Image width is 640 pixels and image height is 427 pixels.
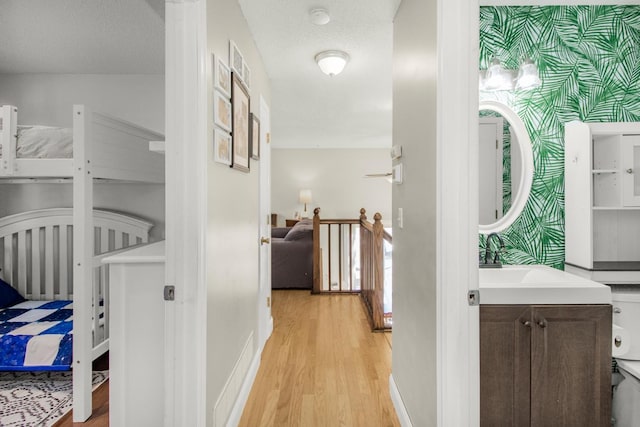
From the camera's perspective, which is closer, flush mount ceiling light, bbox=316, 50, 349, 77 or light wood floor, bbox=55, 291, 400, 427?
light wood floor, bbox=55, 291, 400, 427

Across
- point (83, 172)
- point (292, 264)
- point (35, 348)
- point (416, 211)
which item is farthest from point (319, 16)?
point (292, 264)

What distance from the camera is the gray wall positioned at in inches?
53.6

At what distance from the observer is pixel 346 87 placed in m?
3.61

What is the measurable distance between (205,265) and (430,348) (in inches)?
37.4

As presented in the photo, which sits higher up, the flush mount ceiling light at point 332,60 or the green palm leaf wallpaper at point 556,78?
the flush mount ceiling light at point 332,60

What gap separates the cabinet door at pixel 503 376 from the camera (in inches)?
59.5

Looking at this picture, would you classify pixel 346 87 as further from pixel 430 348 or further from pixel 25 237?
pixel 25 237

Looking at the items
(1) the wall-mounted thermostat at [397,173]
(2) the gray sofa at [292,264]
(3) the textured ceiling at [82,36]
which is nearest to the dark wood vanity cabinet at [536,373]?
(1) the wall-mounted thermostat at [397,173]

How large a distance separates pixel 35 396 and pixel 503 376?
268 cm

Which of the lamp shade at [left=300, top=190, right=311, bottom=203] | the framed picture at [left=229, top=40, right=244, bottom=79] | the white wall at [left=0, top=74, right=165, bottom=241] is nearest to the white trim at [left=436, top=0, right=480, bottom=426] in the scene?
the framed picture at [left=229, top=40, right=244, bottom=79]

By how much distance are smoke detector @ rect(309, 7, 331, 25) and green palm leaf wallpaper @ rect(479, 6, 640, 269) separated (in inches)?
36.7

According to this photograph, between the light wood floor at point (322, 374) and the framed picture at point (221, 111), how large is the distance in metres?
1.59

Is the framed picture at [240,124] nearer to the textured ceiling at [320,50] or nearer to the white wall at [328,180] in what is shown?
the textured ceiling at [320,50]

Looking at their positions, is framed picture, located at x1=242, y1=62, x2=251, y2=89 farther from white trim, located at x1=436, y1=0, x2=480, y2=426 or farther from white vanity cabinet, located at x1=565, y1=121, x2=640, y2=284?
white vanity cabinet, located at x1=565, y1=121, x2=640, y2=284
